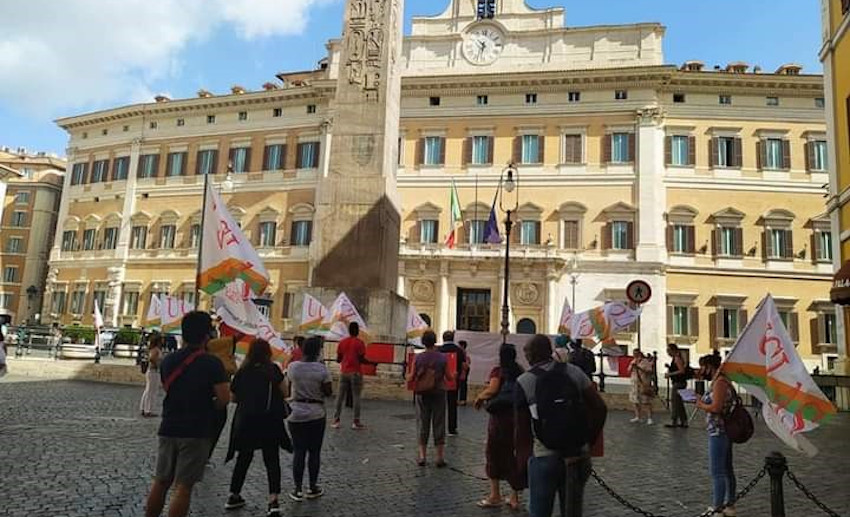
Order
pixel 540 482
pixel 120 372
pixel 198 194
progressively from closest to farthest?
pixel 540 482
pixel 120 372
pixel 198 194

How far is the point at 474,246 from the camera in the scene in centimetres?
2989

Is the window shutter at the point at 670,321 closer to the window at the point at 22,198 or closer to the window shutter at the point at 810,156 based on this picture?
the window shutter at the point at 810,156

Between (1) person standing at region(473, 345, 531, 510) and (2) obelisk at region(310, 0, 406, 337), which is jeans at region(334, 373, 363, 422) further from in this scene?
(1) person standing at region(473, 345, 531, 510)

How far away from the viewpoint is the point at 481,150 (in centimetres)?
3195

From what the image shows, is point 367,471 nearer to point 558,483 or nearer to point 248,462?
point 248,462

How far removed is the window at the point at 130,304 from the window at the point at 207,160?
8384 mm

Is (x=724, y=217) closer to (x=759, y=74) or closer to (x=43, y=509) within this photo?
(x=759, y=74)

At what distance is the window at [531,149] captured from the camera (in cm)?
3122

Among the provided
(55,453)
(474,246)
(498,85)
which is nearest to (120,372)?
(55,453)

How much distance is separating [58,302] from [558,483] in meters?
43.3

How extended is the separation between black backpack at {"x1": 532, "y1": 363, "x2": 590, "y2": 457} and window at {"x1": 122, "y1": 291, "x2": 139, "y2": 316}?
37934mm

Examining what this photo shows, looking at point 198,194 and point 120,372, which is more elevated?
point 198,194

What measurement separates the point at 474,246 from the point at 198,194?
708 inches

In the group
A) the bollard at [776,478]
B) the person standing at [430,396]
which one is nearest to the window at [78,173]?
the person standing at [430,396]
